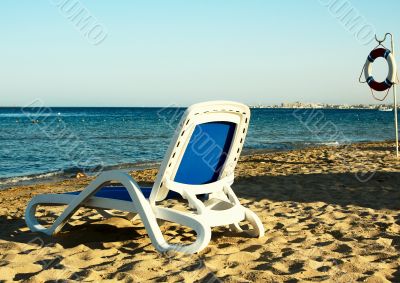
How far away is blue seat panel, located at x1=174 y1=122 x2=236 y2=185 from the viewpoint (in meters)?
3.97

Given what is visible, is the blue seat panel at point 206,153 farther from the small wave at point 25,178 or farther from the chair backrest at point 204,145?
the small wave at point 25,178

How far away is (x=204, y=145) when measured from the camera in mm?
4066

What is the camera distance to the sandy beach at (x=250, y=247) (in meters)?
3.41

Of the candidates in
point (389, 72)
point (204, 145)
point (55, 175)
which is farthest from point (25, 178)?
point (204, 145)

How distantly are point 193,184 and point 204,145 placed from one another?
34 cm

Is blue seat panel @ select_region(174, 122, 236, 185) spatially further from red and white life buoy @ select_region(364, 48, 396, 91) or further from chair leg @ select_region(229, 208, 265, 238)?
red and white life buoy @ select_region(364, 48, 396, 91)

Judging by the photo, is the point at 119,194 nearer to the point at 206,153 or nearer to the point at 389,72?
the point at 206,153

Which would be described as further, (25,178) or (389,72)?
(25,178)

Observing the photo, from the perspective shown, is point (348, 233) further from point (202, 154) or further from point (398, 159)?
point (398, 159)

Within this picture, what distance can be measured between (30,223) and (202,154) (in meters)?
1.89

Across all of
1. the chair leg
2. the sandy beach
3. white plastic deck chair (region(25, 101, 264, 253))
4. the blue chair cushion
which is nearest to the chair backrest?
white plastic deck chair (region(25, 101, 264, 253))

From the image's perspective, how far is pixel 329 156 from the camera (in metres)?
12.9

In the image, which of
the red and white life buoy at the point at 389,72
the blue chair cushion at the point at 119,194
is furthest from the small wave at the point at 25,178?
the red and white life buoy at the point at 389,72

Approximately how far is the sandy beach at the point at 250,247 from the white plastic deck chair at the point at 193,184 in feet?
0.72
